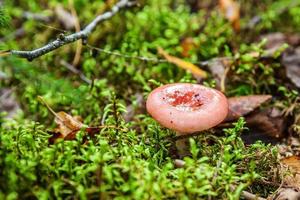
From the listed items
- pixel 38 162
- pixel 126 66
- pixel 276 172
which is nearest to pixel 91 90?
pixel 126 66

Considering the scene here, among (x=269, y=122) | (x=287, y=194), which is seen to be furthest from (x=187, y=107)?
(x=269, y=122)

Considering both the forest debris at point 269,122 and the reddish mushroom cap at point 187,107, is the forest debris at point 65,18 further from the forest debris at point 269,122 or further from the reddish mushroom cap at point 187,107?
the forest debris at point 269,122

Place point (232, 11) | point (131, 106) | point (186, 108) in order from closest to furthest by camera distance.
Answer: point (186, 108), point (131, 106), point (232, 11)

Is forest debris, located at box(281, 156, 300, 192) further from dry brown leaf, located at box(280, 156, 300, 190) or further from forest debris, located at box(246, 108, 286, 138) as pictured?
forest debris, located at box(246, 108, 286, 138)

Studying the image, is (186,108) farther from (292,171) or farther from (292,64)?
(292,64)

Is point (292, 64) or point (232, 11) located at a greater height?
point (232, 11)
